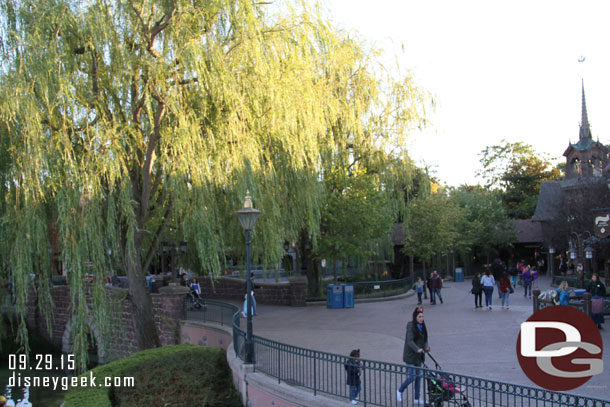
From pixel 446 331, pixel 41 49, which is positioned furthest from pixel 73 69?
pixel 446 331

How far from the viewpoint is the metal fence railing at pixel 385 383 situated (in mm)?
7103

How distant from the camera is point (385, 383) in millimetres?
8422

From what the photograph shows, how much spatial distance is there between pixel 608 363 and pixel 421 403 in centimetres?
527

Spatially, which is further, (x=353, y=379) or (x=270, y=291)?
(x=270, y=291)

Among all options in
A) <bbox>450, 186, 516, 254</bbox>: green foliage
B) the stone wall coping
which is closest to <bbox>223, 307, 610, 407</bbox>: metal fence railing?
the stone wall coping

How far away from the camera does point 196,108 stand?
15.1m

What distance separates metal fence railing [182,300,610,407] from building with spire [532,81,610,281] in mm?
13182

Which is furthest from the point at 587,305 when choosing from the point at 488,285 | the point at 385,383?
the point at 385,383

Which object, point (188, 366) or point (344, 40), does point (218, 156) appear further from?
point (344, 40)

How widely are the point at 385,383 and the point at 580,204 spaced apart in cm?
3210

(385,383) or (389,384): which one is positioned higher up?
(385,383)

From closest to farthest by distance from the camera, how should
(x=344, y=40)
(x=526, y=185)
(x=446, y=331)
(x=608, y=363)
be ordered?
(x=608, y=363) < (x=446, y=331) < (x=344, y=40) < (x=526, y=185)

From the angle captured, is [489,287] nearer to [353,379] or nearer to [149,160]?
[149,160]

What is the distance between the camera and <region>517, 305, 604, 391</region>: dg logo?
9.52 m
